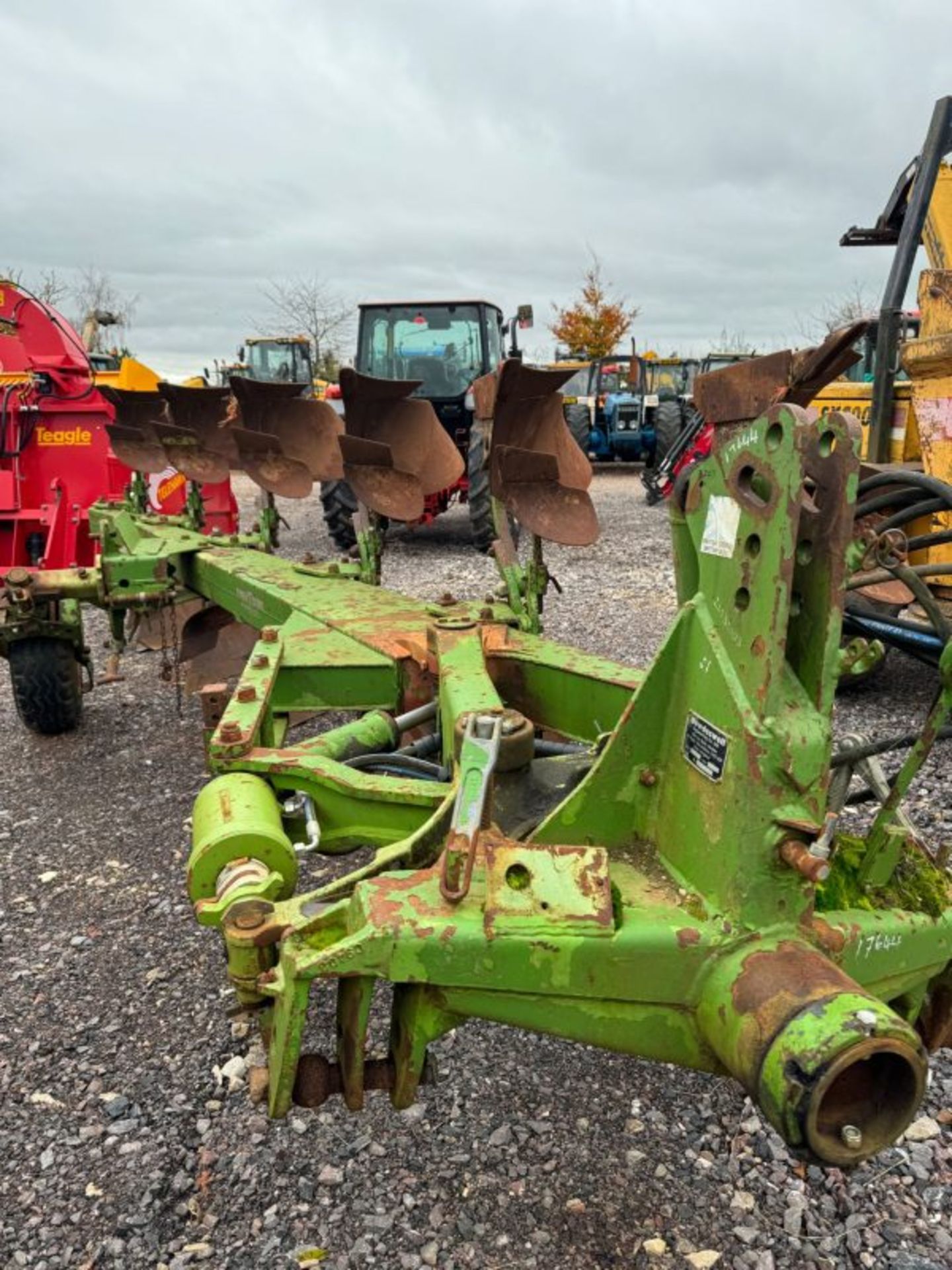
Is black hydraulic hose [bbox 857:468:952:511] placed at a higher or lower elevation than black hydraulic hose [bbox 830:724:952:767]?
higher

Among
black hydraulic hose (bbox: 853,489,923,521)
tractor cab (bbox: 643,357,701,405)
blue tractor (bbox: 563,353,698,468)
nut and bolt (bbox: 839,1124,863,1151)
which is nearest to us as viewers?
nut and bolt (bbox: 839,1124,863,1151)

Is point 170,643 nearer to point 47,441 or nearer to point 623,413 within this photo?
point 47,441

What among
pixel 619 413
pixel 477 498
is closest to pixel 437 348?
pixel 477 498

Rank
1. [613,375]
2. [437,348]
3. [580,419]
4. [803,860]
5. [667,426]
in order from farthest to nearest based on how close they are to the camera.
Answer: [613,375] → [580,419] → [667,426] → [437,348] → [803,860]

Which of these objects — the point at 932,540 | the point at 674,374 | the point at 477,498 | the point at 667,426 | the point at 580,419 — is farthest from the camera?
the point at 674,374

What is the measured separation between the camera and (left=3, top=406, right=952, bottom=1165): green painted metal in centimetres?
133

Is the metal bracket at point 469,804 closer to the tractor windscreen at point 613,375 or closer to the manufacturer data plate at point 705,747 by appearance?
the manufacturer data plate at point 705,747

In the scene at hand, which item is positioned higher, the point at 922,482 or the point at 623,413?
the point at 623,413

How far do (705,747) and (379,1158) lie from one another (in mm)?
1242

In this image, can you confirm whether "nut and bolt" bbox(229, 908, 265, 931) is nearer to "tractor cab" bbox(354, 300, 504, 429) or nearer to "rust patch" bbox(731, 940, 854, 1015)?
"rust patch" bbox(731, 940, 854, 1015)

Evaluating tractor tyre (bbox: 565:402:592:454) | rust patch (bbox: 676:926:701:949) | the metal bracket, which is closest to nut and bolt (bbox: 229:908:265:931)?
the metal bracket

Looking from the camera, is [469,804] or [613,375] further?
[613,375]

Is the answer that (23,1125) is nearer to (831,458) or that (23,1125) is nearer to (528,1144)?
(528,1144)

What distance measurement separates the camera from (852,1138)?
49.9 inches
